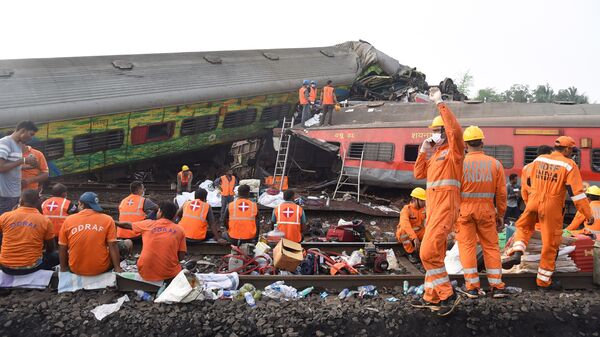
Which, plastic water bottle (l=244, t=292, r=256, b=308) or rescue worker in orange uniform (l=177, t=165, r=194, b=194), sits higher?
plastic water bottle (l=244, t=292, r=256, b=308)

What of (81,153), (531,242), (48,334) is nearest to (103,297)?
(48,334)

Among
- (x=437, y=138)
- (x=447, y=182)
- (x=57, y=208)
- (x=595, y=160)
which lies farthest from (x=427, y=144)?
(x=595, y=160)

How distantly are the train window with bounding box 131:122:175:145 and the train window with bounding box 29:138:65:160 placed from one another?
1.71 meters

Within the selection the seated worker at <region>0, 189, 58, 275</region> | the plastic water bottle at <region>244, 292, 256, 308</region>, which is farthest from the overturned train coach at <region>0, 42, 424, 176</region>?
the plastic water bottle at <region>244, 292, 256, 308</region>

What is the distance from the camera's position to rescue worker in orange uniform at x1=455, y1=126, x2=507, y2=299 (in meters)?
4.39

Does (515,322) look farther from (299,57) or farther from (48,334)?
(299,57)

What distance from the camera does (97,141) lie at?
430 inches

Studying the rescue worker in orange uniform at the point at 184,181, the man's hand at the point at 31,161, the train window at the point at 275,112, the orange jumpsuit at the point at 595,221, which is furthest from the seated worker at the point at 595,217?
the train window at the point at 275,112

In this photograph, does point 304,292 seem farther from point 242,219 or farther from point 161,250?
point 242,219

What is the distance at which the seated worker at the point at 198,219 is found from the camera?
6.41 metres

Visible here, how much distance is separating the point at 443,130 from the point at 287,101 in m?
10.4

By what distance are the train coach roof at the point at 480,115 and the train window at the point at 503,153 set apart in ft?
1.63

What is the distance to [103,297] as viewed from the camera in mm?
4562

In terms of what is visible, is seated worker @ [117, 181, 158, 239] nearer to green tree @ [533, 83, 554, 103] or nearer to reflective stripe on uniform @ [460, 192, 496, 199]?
reflective stripe on uniform @ [460, 192, 496, 199]
